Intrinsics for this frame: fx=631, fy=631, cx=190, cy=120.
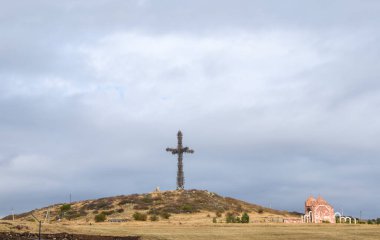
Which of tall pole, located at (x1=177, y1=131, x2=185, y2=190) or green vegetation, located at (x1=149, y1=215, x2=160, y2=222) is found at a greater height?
tall pole, located at (x1=177, y1=131, x2=185, y2=190)

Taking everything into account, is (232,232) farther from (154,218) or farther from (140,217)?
(140,217)

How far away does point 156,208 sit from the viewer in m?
98.2

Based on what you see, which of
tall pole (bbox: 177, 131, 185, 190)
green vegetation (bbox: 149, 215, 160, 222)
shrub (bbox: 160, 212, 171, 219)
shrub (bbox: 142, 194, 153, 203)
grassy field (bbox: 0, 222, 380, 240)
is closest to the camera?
grassy field (bbox: 0, 222, 380, 240)

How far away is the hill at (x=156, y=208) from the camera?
93.4m

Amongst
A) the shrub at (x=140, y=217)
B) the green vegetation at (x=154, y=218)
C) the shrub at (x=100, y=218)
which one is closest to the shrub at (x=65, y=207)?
the shrub at (x=100, y=218)

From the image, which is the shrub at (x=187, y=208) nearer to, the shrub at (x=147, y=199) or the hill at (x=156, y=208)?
the hill at (x=156, y=208)

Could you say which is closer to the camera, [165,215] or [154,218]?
[154,218]

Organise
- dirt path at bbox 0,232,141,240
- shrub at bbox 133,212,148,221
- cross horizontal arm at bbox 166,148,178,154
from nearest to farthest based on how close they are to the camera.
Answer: dirt path at bbox 0,232,141,240
shrub at bbox 133,212,148,221
cross horizontal arm at bbox 166,148,178,154

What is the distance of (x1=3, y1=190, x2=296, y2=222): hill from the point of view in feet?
307

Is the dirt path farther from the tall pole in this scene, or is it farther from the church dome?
the tall pole

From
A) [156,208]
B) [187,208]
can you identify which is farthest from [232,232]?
[156,208]

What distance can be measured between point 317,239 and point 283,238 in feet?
9.51

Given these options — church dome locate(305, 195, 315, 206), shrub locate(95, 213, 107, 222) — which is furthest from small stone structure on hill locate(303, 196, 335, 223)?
shrub locate(95, 213, 107, 222)

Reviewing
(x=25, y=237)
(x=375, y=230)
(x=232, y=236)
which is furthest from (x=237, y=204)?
(x=25, y=237)
